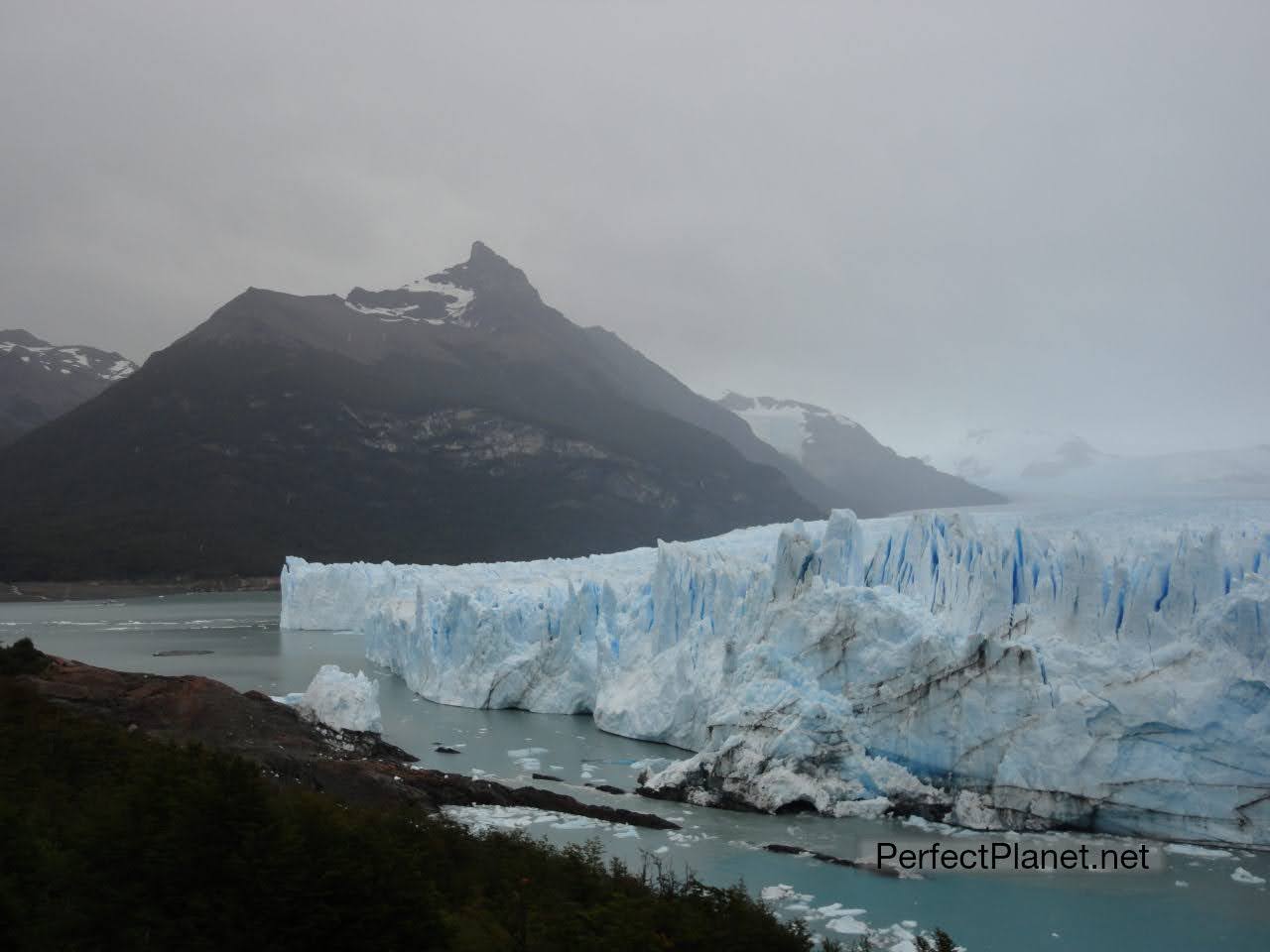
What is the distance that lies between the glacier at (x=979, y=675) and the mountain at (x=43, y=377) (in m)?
111

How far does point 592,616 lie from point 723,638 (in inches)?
179

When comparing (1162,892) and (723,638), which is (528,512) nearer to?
(723,638)

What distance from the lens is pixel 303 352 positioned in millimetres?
90625

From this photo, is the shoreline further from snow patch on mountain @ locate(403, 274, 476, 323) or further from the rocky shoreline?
snow patch on mountain @ locate(403, 274, 476, 323)

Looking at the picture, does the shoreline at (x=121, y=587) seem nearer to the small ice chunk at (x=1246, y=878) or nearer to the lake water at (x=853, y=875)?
the lake water at (x=853, y=875)

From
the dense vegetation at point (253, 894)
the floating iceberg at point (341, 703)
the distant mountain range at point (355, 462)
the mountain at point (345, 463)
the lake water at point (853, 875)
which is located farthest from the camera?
the distant mountain range at point (355, 462)

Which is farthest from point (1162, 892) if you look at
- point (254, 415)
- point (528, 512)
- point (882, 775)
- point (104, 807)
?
point (254, 415)

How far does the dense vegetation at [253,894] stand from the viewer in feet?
19.5

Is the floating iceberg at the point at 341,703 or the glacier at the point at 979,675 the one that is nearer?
the glacier at the point at 979,675

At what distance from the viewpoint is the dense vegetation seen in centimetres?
594

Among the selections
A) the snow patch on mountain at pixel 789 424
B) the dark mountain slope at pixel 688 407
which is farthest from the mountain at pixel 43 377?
the snow patch on mountain at pixel 789 424

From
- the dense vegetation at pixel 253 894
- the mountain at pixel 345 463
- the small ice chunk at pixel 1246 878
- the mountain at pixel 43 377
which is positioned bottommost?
the small ice chunk at pixel 1246 878

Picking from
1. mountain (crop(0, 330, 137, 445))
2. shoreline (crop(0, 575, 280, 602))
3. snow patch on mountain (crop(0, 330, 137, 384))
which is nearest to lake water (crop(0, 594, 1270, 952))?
shoreline (crop(0, 575, 280, 602))

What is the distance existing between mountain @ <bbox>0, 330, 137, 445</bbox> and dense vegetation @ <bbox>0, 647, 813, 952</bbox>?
381ft
